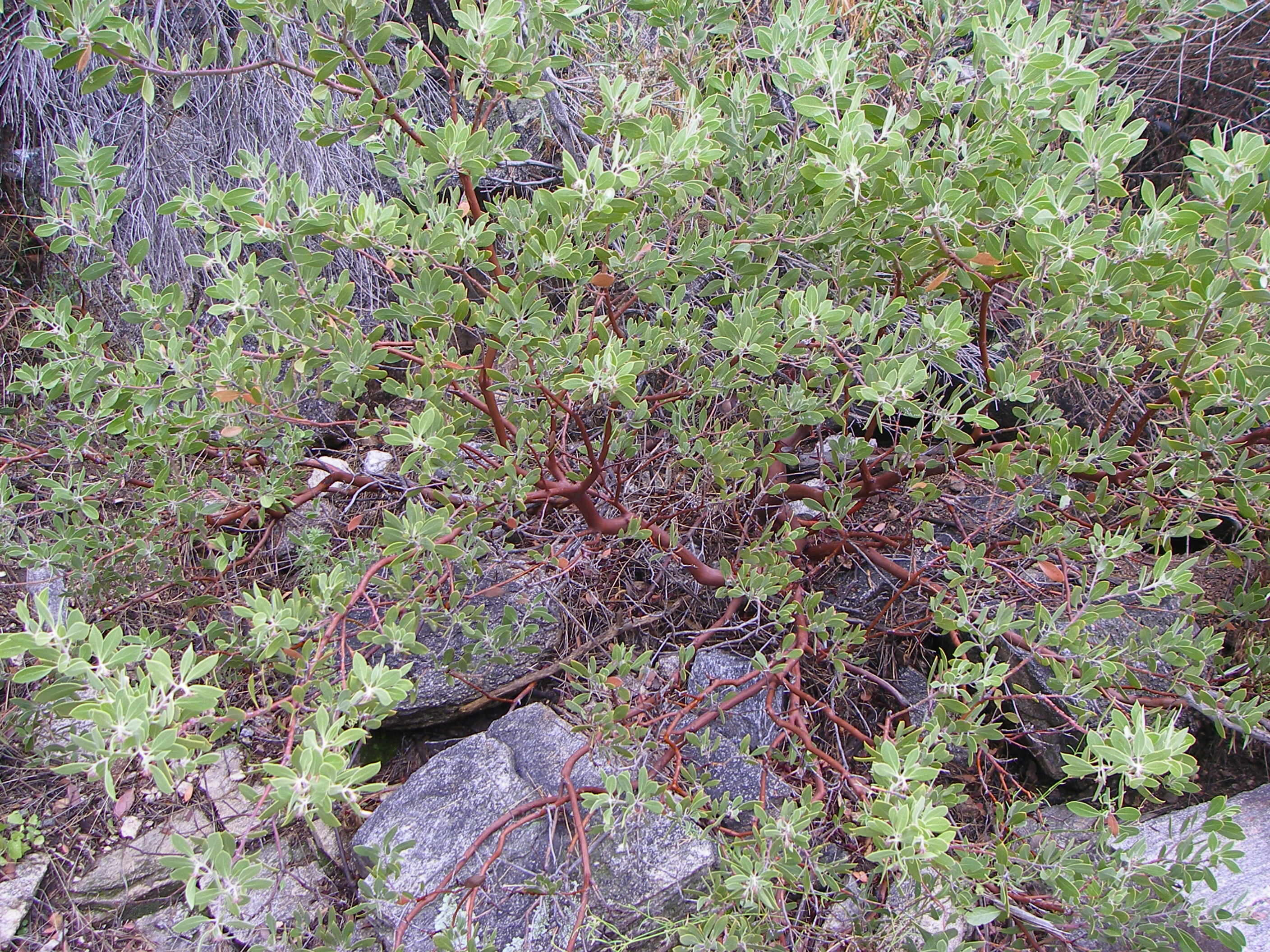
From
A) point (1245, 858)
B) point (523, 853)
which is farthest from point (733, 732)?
point (1245, 858)

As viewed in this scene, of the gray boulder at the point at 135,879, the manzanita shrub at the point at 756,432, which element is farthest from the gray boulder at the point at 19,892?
the manzanita shrub at the point at 756,432

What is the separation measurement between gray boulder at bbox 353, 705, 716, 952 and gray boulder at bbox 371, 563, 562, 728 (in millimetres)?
227

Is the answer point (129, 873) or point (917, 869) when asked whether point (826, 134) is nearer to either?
point (917, 869)

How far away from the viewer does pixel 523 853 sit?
202 centimetres

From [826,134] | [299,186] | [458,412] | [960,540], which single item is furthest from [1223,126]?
[299,186]

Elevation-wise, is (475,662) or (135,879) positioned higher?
(475,662)

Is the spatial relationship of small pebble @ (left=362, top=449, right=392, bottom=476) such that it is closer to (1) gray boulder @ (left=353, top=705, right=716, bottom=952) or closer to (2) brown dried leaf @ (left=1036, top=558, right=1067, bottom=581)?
(1) gray boulder @ (left=353, top=705, right=716, bottom=952)

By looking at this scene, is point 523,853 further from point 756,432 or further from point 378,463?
point 378,463

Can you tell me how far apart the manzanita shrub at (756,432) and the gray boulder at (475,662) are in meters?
0.09

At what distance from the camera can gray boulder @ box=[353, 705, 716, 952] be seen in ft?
6.14

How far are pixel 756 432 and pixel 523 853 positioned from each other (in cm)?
117

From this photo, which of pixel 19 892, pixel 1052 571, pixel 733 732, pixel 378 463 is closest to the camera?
pixel 1052 571

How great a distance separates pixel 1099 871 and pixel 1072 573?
717 mm

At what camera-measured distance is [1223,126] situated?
10.4 ft
